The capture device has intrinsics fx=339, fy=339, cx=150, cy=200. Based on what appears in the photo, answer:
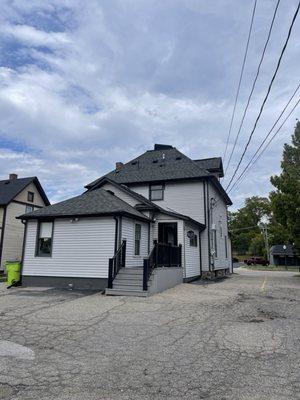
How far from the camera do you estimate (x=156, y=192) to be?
868 inches

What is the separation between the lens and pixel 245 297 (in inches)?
481

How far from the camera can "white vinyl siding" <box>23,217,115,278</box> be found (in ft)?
46.4

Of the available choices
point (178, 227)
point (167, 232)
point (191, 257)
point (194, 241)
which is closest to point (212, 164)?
point (194, 241)

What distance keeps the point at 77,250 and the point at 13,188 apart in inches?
735

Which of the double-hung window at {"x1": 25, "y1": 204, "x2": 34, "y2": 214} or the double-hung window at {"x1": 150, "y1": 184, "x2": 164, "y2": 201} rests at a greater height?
the double-hung window at {"x1": 25, "y1": 204, "x2": 34, "y2": 214}

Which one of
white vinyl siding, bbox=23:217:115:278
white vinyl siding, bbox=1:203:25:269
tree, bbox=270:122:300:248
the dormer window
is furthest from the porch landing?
white vinyl siding, bbox=1:203:25:269

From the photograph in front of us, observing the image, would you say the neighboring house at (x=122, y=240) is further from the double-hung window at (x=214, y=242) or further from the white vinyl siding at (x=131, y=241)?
the double-hung window at (x=214, y=242)

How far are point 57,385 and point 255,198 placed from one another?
77911 millimetres

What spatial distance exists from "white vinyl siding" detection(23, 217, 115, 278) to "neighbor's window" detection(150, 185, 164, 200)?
7.93m

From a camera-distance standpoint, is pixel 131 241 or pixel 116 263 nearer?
pixel 116 263

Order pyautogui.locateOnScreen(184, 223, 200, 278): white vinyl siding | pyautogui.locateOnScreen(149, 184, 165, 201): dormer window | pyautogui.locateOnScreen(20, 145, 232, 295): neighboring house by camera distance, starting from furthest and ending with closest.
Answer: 1. pyautogui.locateOnScreen(149, 184, 165, 201): dormer window
2. pyautogui.locateOnScreen(184, 223, 200, 278): white vinyl siding
3. pyautogui.locateOnScreen(20, 145, 232, 295): neighboring house

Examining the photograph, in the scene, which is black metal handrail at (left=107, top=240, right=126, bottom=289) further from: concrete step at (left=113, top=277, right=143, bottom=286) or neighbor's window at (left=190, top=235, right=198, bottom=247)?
neighbor's window at (left=190, top=235, right=198, bottom=247)

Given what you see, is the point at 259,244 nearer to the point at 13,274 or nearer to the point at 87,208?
the point at 87,208

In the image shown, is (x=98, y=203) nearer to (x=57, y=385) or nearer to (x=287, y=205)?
(x=57, y=385)
